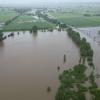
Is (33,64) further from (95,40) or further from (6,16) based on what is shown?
(6,16)

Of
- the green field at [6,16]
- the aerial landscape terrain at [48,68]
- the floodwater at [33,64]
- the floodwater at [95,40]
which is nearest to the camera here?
the aerial landscape terrain at [48,68]

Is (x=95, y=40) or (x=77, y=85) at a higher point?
(x=77, y=85)

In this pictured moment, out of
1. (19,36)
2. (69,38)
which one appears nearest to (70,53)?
(69,38)

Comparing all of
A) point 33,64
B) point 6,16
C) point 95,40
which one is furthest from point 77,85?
point 6,16

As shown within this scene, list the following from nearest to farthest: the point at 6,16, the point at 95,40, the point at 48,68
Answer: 1. the point at 48,68
2. the point at 95,40
3. the point at 6,16

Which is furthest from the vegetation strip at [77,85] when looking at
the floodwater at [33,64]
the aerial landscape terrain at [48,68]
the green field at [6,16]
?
the green field at [6,16]

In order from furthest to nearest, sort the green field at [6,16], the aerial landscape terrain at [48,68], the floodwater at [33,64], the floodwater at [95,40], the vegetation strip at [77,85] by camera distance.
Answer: the green field at [6,16] → the floodwater at [95,40] → the floodwater at [33,64] → the aerial landscape terrain at [48,68] → the vegetation strip at [77,85]

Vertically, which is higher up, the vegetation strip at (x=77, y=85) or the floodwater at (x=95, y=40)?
the vegetation strip at (x=77, y=85)

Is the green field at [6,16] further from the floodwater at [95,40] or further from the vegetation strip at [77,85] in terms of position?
the vegetation strip at [77,85]

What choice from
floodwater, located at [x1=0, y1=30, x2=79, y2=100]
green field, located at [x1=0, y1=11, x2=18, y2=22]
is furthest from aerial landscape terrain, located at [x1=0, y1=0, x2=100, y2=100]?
green field, located at [x1=0, y1=11, x2=18, y2=22]
